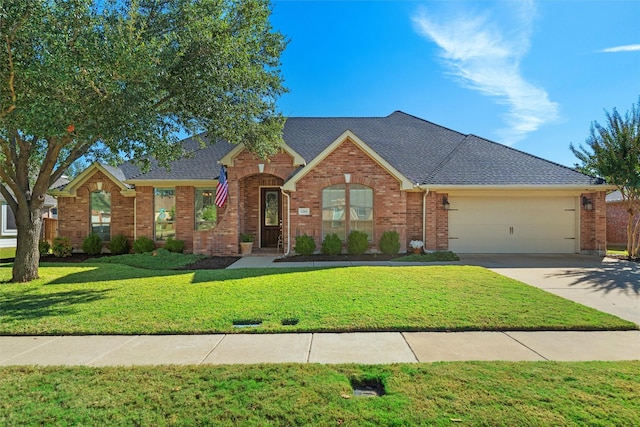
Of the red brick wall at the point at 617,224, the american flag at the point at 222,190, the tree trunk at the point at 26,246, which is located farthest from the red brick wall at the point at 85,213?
the red brick wall at the point at 617,224

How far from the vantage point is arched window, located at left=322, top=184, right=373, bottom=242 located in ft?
43.5

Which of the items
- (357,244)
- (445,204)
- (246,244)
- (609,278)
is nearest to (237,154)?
(246,244)

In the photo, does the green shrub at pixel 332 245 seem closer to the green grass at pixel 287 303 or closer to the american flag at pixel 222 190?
the green grass at pixel 287 303

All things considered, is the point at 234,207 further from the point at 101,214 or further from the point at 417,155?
the point at 417,155

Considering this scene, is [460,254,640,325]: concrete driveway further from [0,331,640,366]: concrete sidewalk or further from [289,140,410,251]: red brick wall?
[289,140,410,251]: red brick wall

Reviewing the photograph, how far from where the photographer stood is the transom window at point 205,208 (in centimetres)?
1420

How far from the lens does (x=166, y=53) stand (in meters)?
7.37

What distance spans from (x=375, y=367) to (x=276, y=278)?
5.25 meters

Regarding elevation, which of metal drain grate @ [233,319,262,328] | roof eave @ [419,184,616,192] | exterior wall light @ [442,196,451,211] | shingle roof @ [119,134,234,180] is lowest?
metal drain grate @ [233,319,262,328]

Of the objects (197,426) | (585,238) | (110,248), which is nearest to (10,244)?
(110,248)

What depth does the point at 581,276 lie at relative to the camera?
9.06 meters

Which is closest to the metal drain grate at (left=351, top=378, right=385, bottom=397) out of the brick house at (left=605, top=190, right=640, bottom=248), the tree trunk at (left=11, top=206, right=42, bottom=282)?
the tree trunk at (left=11, top=206, right=42, bottom=282)

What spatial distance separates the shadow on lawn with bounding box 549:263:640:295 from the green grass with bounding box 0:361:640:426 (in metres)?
5.04

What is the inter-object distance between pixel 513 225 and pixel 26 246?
16.4 metres
